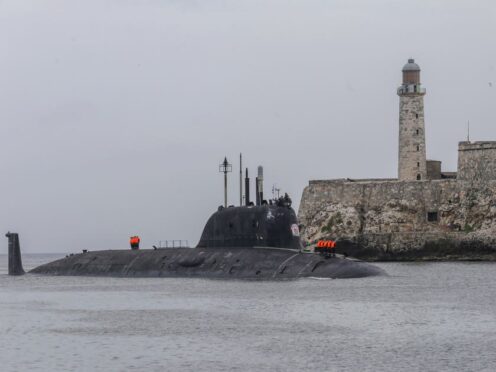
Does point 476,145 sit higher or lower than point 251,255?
higher

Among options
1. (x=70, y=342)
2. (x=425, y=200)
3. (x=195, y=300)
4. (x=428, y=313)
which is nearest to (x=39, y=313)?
(x=195, y=300)

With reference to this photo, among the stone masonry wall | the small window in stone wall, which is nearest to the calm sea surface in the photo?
the stone masonry wall

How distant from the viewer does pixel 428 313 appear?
32625mm

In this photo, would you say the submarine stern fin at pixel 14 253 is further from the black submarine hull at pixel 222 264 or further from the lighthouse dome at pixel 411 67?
the lighthouse dome at pixel 411 67

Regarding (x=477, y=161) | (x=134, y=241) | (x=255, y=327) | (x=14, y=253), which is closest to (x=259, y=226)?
(x=134, y=241)

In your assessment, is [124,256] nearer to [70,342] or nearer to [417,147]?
[70,342]

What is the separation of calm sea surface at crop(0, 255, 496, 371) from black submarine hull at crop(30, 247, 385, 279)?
0.62 m

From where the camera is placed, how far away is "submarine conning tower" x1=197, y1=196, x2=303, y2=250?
4228 cm

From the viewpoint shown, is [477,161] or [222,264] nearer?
[222,264]

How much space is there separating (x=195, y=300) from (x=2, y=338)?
10636mm

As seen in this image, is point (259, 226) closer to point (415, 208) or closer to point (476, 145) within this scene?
point (415, 208)

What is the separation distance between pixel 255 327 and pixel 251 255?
12557 mm

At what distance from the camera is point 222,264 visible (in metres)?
42.8

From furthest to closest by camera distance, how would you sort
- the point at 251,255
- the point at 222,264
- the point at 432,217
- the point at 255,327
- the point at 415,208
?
1. the point at 415,208
2. the point at 432,217
3. the point at 222,264
4. the point at 251,255
5. the point at 255,327
